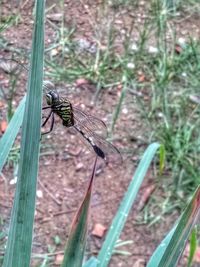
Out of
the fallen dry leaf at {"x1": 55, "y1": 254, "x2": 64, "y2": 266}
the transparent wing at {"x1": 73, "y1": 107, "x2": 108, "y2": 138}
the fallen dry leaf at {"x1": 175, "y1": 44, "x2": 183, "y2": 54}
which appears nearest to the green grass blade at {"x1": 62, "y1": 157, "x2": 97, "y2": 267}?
the transparent wing at {"x1": 73, "y1": 107, "x2": 108, "y2": 138}

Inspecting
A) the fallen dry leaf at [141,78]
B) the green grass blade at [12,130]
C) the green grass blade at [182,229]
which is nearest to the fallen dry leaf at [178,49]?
the fallen dry leaf at [141,78]

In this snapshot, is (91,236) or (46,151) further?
(46,151)

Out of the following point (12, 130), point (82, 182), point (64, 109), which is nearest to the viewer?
point (12, 130)

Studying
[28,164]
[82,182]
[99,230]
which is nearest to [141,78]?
[82,182]

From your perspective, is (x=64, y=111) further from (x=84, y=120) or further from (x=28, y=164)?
(x=28, y=164)

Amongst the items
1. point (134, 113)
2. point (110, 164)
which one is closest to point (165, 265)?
point (110, 164)

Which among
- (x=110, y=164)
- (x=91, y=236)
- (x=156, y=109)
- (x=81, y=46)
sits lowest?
(x=91, y=236)

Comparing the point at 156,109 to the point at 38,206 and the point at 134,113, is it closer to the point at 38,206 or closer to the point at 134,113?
the point at 134,113

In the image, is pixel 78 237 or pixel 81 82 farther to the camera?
pixel 81 82
